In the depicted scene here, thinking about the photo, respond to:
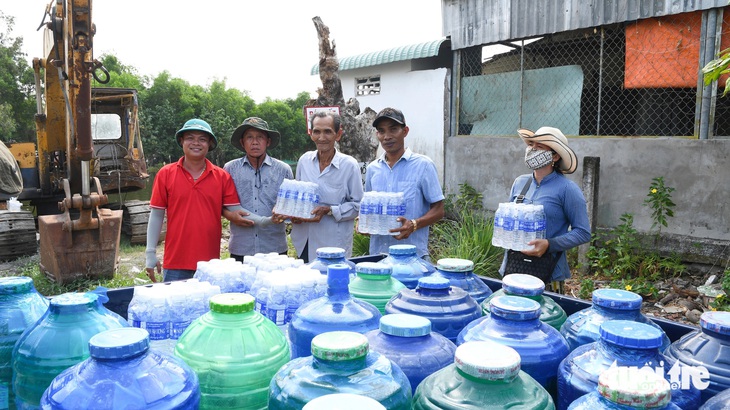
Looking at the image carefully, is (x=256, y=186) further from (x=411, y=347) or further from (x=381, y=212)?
(x=411, y=347)

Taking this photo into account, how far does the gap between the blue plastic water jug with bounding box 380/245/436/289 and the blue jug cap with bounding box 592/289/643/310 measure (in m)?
0.90

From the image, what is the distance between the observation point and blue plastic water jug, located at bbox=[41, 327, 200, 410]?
1078 millimetres

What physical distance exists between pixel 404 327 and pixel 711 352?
84cm

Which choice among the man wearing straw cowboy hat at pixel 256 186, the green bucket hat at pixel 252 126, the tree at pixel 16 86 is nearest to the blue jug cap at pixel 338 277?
the man wearing straw cowboy hat at pixel 256 186

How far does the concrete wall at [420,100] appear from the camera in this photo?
10830 mm

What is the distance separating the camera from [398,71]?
12.1 m

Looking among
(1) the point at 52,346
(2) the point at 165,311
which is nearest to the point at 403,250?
(2) the point at 165,311

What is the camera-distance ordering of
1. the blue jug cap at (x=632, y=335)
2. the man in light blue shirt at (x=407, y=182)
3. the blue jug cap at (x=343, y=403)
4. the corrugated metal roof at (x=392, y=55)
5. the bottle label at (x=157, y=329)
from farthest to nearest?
the corrugated metal roof at (x=392, y=55) → the man in light blue shirt at (x=407, y=182) → the bottle label at (x=157, y=329) → the blue jug cap at (x=632, y=335) → the blue jug cap at (x=343, y=403)

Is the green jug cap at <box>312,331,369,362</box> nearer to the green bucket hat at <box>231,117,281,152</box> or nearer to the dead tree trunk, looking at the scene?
the green bucket hat at <box>231,117,281,152</box>

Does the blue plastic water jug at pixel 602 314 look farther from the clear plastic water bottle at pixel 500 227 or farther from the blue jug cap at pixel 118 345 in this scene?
the clear plastic water bottle at pixel 500 227

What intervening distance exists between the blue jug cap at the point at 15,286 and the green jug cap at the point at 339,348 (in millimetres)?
1149

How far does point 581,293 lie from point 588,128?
3594 mm

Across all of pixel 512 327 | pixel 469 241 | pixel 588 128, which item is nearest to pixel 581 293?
pixel 469 241

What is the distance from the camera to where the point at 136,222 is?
9.86 m
